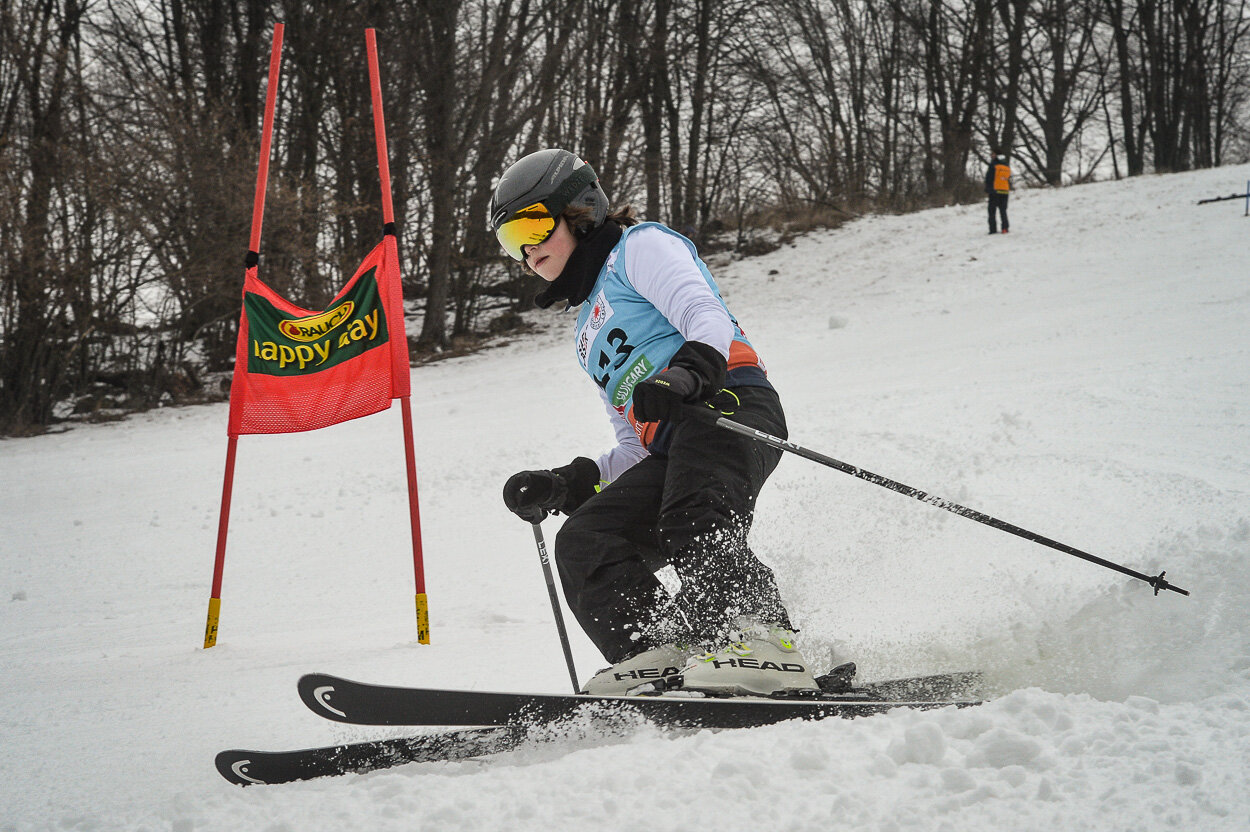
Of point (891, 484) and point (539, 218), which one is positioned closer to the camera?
point (891, 484)

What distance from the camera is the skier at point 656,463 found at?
2248 millimetres

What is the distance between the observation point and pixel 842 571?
3.74 meters

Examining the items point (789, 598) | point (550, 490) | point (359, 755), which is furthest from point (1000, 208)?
point (359, 755)

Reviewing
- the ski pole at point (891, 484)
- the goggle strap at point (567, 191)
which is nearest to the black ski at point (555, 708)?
the ski pole at point (891, 484)

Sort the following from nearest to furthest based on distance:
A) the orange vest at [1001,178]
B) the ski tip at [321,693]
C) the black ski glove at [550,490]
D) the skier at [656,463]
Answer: the ski tip at [321,693] → the skier at [656,463] → the black ski glove at [550,490] → the orange vest at [1001,178]

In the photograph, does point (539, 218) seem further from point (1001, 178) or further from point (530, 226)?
point (1001, 178)

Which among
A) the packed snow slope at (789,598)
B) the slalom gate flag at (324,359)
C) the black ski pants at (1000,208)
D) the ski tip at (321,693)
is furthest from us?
the black ski pants at (1000,208)

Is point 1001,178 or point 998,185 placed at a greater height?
point 1001,178

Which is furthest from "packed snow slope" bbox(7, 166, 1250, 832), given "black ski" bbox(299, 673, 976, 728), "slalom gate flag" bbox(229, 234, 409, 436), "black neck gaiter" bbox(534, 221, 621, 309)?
"black neck gaiter" bbox(534, 221, 621, 309)

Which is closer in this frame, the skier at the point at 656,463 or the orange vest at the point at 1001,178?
the skier at the point at 656,463

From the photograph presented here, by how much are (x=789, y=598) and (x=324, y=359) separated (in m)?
2.44

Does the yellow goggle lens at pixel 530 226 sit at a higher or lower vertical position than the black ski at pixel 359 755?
higher

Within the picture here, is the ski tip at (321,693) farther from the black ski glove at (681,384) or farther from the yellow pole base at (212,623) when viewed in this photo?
the yellow pole base at (212,623)

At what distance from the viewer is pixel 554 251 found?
2650 millimetres
